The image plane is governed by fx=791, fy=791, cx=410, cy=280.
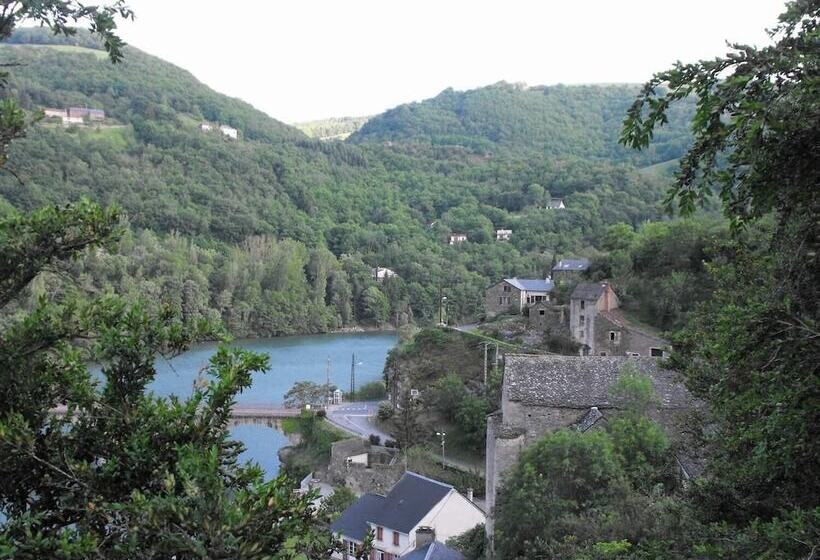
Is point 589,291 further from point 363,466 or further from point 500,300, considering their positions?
point 500,300

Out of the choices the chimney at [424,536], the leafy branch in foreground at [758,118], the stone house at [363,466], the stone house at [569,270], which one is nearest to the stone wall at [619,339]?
the stone house at [569,270]

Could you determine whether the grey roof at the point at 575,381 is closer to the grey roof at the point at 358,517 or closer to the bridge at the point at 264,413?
the grey roof at the point at 358,517

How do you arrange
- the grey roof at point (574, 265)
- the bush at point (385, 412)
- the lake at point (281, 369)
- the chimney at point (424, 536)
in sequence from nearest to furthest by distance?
the chimney at point (424, 536)
the bush at point (385, 412)
the grey roof at point (574, 265)
the lake at point (281, 369)

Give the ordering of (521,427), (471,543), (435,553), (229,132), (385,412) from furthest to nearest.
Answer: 1. (229,132)
2. (385,412)
3. (471,543)
4. (521,427)
5. (435,553)

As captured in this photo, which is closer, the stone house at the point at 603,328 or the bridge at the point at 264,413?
the stone house at the point at 603,328

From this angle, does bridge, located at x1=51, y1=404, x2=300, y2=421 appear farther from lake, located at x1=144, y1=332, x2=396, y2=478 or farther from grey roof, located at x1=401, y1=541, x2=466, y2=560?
grey roof, located at x1=401, y1=541, x2=466, y2=560

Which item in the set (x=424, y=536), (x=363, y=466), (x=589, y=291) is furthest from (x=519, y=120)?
(x=424, y=536)
